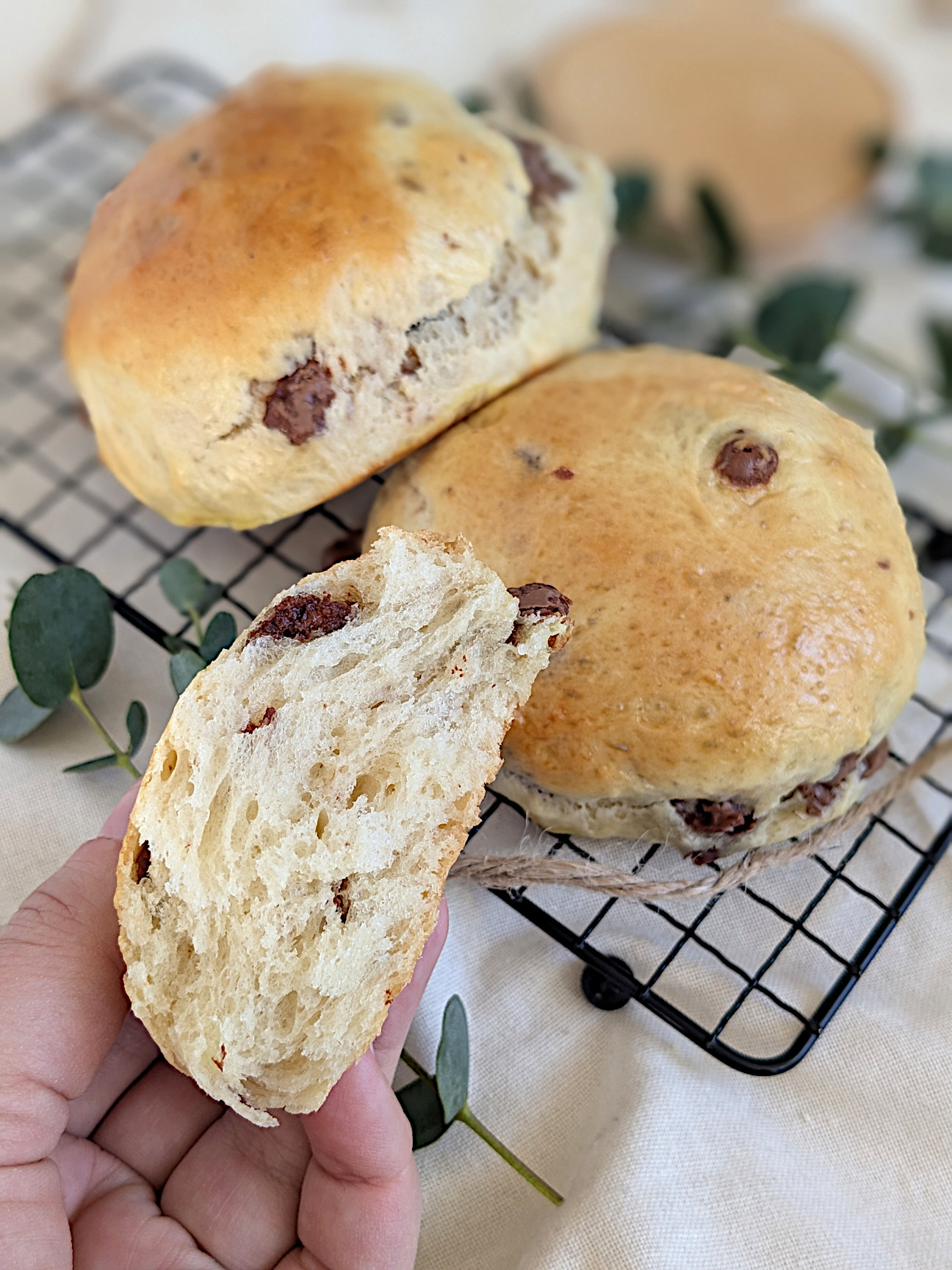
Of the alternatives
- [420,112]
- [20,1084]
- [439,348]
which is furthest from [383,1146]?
[420,112]

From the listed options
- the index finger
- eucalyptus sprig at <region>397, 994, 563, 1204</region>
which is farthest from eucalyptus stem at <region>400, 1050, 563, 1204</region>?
the index finger

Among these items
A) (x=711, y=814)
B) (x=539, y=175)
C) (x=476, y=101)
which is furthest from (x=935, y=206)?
(x=711, y=814)

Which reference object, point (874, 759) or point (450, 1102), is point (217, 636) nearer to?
point (450, 1102)

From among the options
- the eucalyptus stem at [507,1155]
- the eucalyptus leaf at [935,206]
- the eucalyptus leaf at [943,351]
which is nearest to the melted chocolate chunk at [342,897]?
the eucalyptus stem at [507,1155]

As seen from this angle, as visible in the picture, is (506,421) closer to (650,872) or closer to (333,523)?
(333,523)

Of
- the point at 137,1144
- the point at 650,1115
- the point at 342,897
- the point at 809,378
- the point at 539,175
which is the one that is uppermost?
the point at 539,175

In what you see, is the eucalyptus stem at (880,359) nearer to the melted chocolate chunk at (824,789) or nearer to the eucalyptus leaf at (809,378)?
the eucalyptus leaf at (809,378)
